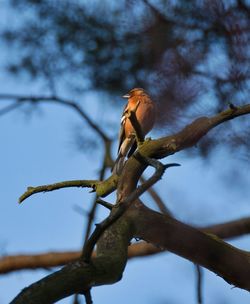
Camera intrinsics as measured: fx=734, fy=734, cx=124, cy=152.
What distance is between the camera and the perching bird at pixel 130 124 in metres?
2.51

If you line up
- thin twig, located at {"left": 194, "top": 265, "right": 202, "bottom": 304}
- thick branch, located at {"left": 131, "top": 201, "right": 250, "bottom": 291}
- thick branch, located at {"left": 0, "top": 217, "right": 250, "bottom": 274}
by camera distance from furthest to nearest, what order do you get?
thick branch, located at {"left": 0, "top": 217, "right": 250, "bottom": 274} → thin twig, located at {"left": 194, "top": 265, "right": 202, "bottom": 304} → thick branch, located at {"left": 131, "top": 201, "right": 250, "bottom": 291}

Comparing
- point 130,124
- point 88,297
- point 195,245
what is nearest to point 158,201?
point 130,124

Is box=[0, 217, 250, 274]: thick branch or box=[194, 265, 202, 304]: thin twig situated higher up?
box=[0, 217, 250, 274]: thick branch

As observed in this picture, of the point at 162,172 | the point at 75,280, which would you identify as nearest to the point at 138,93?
the point at 162,172

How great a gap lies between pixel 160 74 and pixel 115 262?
2.10 ft

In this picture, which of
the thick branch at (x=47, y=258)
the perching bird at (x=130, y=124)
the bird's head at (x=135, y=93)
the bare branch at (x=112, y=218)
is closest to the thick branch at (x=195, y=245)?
the perching bird at (x=130, y=124)

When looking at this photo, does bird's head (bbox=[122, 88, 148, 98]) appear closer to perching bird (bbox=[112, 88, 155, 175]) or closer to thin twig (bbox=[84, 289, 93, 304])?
perching bird (bbox=[112, 88, 155, 175])

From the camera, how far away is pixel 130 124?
2.74 metres

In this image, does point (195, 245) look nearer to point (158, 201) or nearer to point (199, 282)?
point (199, 282)

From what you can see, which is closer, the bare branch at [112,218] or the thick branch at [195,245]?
the bare branch at [112,218]

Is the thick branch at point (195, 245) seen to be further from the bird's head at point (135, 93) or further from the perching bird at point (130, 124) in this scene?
the bird's head at point (135, 93)

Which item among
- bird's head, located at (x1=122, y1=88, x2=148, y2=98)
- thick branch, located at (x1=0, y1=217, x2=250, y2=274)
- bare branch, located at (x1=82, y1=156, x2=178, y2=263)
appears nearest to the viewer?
bare branch, located at (x1=82, y1=156, x2=178, y2=263)

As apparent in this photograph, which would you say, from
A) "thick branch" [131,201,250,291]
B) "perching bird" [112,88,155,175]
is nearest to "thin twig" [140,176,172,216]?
"perching bird" [112,88,155,175]

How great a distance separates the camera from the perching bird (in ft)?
8.24
